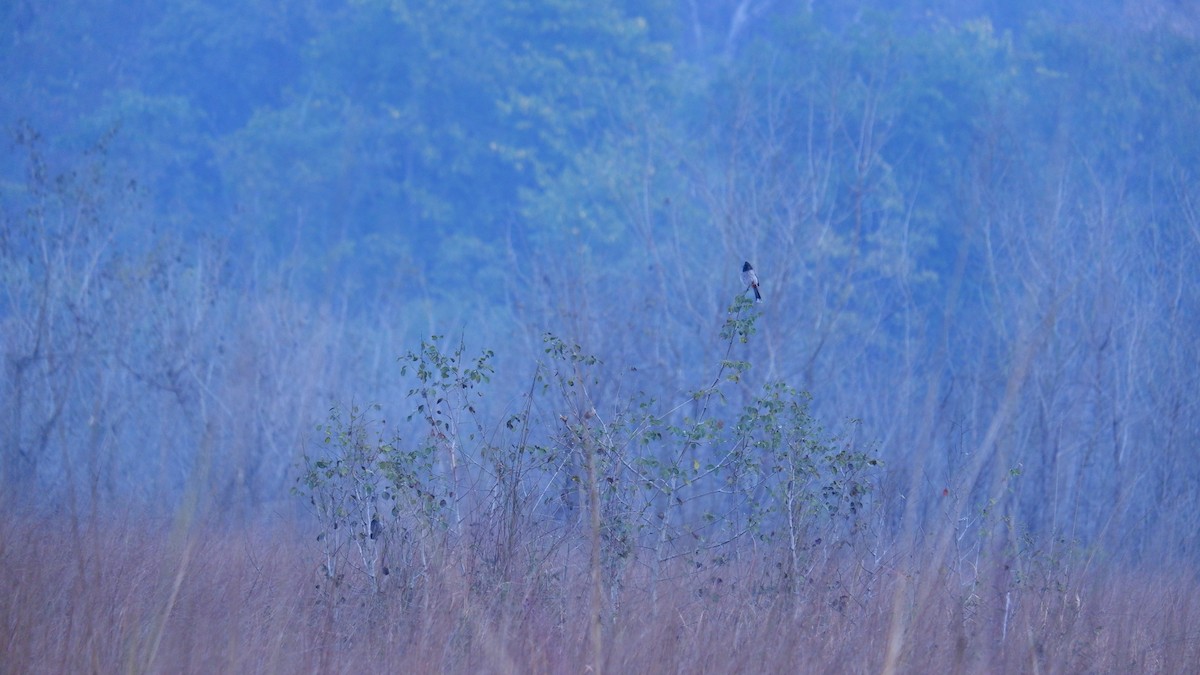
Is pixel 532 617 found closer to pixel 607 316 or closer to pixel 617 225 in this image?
pixel 607 316

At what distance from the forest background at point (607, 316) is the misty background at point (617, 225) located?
3.0 inches

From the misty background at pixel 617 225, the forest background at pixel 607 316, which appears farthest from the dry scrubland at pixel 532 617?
the misty background at pixel 617 225

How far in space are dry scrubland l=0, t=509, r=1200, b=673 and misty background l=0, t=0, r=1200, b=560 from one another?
652 millimetres

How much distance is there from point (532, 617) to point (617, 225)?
11755 mm

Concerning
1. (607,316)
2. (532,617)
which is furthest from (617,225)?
(532,617)

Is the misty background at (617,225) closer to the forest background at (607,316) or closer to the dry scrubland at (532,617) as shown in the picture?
the forest background at (607,316)

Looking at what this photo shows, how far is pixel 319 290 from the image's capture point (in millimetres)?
17578

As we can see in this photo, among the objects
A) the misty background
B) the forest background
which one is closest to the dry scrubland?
the forest background

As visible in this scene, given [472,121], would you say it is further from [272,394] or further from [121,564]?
[121,564]

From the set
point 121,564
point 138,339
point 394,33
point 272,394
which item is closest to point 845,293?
point 272,394

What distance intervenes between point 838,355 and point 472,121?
325 inches

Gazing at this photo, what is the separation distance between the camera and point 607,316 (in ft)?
40.8

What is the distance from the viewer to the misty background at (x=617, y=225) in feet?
36.8

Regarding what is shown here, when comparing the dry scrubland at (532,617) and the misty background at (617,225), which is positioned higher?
the misty background at (617,225)
